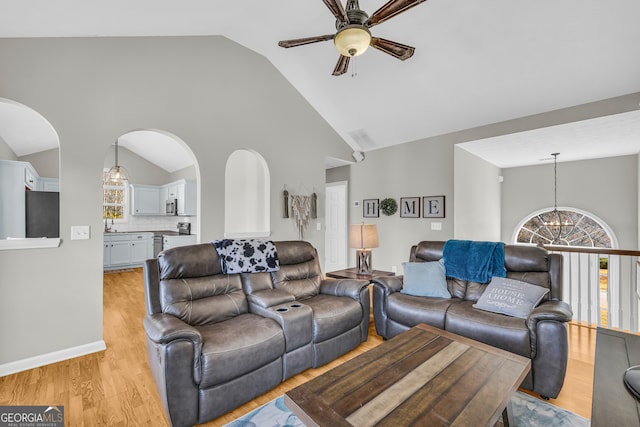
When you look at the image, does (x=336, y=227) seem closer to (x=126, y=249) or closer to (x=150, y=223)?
(x=126, y=249)

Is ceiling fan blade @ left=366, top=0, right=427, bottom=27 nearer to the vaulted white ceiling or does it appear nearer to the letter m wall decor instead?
the vaulted white ceiling

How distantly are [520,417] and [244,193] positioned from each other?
4394 millimetres

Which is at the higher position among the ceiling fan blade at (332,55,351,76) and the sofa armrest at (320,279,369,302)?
the ceiling fan blade at (332,55,351,76)

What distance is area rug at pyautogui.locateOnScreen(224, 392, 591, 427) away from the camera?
6.00ft

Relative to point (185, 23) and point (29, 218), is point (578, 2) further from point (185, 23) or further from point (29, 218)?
point (29, 218)

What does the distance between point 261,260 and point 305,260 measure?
0.58 meters

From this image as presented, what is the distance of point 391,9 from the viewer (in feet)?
6.30

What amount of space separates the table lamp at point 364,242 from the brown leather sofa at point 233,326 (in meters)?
0.75

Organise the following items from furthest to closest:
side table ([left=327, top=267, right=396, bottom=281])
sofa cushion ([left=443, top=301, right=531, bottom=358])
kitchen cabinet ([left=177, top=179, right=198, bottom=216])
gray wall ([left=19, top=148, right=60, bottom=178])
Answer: kitchen cabinet ([left=177, top=179, right=198, bottom=216])
gray wall ([left=19, top=148, right=60, bottom=178])
side table ([left=327, top=267, right=396, bottom=281])
sofa cushion ([left=443, top=301, right=531, bottom=358])

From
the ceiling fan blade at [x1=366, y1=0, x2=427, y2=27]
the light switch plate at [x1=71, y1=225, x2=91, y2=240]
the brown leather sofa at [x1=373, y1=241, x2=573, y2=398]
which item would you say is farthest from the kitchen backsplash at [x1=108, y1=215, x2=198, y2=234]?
the ceiling fan blade at [x1=366, y1=0, x2=427, y2=27]

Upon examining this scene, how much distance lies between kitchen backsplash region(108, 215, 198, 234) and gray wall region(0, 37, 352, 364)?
3951 millimetres

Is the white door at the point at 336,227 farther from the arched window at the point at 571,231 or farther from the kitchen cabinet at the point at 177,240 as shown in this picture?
the arched window at the point at 571,231

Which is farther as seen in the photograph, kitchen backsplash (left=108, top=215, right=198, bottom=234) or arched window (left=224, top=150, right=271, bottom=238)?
kitchen backsplash (left=108, top=215, right=198, bottom=234)

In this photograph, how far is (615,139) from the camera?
4.18 meters
